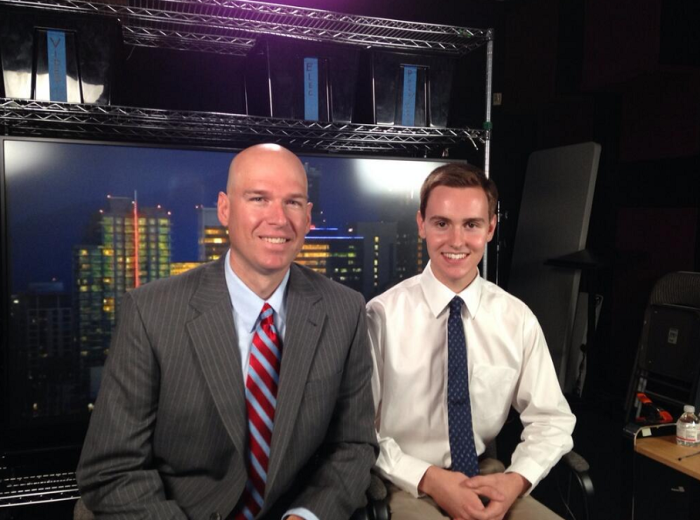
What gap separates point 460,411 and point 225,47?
2229 mm

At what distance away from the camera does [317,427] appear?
1430 millimetres

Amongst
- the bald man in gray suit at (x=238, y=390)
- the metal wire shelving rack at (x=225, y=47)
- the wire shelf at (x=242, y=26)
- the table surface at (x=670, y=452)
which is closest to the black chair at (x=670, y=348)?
the table surface at (x=670, y=452)

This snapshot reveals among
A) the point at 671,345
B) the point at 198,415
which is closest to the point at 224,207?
the point at 198,415

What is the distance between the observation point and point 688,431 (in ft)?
5.52

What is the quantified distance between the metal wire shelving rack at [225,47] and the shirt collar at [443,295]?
1168mm

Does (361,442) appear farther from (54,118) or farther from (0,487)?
(54,118)

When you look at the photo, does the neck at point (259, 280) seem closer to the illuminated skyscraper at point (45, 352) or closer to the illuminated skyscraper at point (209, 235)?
the illuminated skyscraper at point (209, 235)

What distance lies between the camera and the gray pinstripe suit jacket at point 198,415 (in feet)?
4.28

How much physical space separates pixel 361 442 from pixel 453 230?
646mm

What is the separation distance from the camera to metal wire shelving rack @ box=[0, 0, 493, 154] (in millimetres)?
2348

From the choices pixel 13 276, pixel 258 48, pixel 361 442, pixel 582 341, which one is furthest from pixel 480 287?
pixel 582 341

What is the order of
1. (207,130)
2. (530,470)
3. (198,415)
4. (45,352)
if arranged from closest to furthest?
1. (198,415)
2. (530,470)
3. (45,352)
4. (207,130)

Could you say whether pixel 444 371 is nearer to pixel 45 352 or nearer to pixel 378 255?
pixel 378 255

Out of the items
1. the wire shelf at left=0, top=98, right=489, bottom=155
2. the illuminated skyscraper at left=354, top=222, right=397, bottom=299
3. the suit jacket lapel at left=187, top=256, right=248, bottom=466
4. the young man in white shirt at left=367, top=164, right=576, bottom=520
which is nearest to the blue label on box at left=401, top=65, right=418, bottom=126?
the wire shelf at left=0, top=98, right=489, bottom=155
